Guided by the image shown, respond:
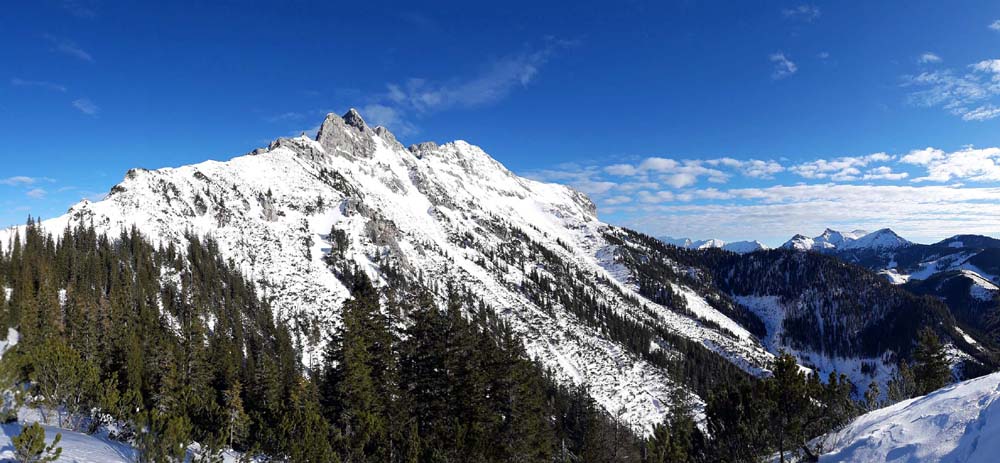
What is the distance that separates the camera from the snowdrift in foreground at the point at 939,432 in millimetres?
16156

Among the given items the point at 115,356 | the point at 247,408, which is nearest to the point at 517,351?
the point at 247,408

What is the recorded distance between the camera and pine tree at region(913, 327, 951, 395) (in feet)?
171

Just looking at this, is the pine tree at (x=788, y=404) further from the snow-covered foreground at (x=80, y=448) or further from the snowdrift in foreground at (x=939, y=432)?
the snow-covered foreground at (x=80, y=448)

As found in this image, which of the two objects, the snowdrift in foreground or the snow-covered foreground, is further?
the snowdrift in foreground

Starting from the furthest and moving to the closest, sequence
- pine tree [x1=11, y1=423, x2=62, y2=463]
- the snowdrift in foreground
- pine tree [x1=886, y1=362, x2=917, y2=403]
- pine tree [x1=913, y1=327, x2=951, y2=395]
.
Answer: pine tree [x1=913, y1=327, x2=951, y2=395], pine tree [x1=886, y1=362, x2=917, y2=403], the snowdrift in foreground, pine tree [x1=11, y1=423, x2=62, y2=463]

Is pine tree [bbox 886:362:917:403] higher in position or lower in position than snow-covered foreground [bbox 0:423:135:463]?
lower

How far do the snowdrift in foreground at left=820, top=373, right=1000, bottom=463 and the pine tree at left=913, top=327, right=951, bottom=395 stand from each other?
128 feet

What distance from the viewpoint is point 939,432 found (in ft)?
62.7

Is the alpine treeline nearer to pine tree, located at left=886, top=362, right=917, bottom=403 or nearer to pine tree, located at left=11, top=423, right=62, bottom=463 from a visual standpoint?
pine tree, located at left=11, top=423, right=62, bottom=463

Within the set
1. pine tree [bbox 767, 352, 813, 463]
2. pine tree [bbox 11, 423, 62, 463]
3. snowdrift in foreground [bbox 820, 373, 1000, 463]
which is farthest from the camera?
pine tree [bbox 767, 352, 813, 463]

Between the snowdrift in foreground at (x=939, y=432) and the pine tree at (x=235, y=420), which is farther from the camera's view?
the pine tree at (x=235, y=420)

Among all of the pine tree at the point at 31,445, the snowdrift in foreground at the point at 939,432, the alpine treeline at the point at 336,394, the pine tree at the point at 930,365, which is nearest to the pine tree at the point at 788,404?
the snowdrift in foreground at the point at 939,432

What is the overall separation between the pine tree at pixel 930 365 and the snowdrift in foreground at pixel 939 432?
39151 mm

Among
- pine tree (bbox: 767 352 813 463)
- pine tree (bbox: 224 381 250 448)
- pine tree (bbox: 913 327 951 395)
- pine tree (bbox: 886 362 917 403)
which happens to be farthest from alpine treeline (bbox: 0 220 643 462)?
pine tree (bbox: 913 327 951 395)
